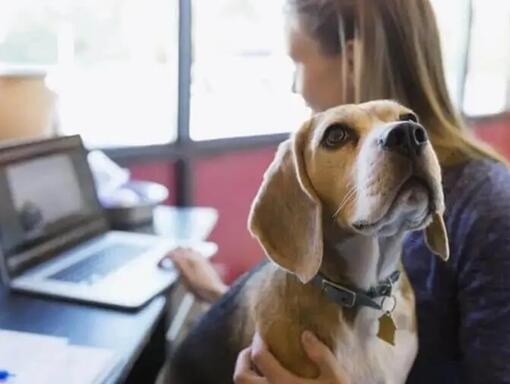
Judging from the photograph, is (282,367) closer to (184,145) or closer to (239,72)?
(184,145)

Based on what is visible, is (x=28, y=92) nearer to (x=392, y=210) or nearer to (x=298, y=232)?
(x=298, y=232)

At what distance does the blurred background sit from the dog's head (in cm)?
102

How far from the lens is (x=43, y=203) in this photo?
1.76 metres

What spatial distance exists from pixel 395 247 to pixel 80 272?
0.66 metres

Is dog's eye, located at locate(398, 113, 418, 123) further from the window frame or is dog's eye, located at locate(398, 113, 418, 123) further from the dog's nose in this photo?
the window frame

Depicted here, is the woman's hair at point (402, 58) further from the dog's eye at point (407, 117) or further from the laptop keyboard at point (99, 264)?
the laptop keyboard at point (99, 264)

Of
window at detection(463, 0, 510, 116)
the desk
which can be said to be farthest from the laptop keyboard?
window at detection(463, 0, 510, 116)

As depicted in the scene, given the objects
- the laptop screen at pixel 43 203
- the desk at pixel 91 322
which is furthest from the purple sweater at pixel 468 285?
the laptop screen at pixel 43 203

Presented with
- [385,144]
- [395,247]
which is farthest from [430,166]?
[395,247]

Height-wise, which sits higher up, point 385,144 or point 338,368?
point 385,144

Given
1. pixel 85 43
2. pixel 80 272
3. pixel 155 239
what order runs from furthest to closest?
pixel 85 43 → pixel 155 239 → pixel 80 272

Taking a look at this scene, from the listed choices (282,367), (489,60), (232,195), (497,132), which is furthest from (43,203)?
(489,60)

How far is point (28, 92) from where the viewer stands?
2037 millimetres

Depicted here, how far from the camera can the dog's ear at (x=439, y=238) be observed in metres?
1.29
